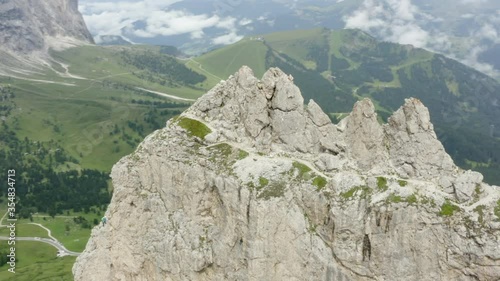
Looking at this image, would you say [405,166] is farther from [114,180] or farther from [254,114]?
[114,180]

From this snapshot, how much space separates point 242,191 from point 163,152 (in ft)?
41.3

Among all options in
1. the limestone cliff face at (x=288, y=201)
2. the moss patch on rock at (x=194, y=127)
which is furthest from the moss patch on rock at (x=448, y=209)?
the moss patch on rock at (x=194, y=127)

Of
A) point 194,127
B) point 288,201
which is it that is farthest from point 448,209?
point 194,127

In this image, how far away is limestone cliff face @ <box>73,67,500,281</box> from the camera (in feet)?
174

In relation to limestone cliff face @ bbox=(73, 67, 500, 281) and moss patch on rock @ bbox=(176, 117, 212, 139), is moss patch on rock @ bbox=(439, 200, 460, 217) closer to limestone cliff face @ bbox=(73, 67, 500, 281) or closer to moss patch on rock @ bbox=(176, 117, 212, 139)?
limestone cliff face @ bbox=(73, 67, 500, 281)

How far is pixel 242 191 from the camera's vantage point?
186 feet

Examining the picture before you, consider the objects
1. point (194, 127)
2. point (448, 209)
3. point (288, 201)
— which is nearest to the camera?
point (448, 209)

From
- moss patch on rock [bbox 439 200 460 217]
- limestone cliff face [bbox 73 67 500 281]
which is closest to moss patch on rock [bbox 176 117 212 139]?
limestone cliff face [bbox 73 67 500 281]

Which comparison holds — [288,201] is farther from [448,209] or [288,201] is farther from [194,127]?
[448,209]

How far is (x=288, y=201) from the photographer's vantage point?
2215 inches

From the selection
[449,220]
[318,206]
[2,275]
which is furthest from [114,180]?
[2,275]

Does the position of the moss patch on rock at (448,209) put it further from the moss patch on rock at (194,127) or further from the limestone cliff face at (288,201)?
the moss patch on rock at (194,127)

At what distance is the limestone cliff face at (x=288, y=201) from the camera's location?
52.9 meters

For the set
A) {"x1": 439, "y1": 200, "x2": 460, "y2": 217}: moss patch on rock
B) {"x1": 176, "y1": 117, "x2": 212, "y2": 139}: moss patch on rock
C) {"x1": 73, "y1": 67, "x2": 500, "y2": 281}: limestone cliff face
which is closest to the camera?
{"x1": 439, "y1": 200, "x2": 460, "y2": 217}: moss patch on rock
